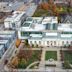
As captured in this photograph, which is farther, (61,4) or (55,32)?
(61,4)

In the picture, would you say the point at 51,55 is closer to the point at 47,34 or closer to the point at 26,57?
the point at 26,57

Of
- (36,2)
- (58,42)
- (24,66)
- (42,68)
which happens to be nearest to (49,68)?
(42,68)

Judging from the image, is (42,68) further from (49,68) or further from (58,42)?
(58,42)

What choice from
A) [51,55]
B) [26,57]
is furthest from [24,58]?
[51,55]

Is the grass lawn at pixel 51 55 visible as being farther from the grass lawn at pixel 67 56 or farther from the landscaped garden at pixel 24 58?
the grass lawn at pixel 67 56

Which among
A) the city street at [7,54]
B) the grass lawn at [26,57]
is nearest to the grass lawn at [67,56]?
the grass lawn at [26,57]

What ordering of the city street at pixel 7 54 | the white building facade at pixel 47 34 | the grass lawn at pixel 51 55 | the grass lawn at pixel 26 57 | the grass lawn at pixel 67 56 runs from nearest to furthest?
the grass lawn at pixel 26 57
the city street at pixel 7 54
the grass lawn at pixel 67 56
the grass lawn at pixel 51 55
the white building facade at pixel 47 34

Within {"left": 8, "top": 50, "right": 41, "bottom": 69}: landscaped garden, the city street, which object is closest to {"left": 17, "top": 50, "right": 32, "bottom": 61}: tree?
{"left": 8, "top": 50, "right": 41, "bottom": 69}: landscaped garden
